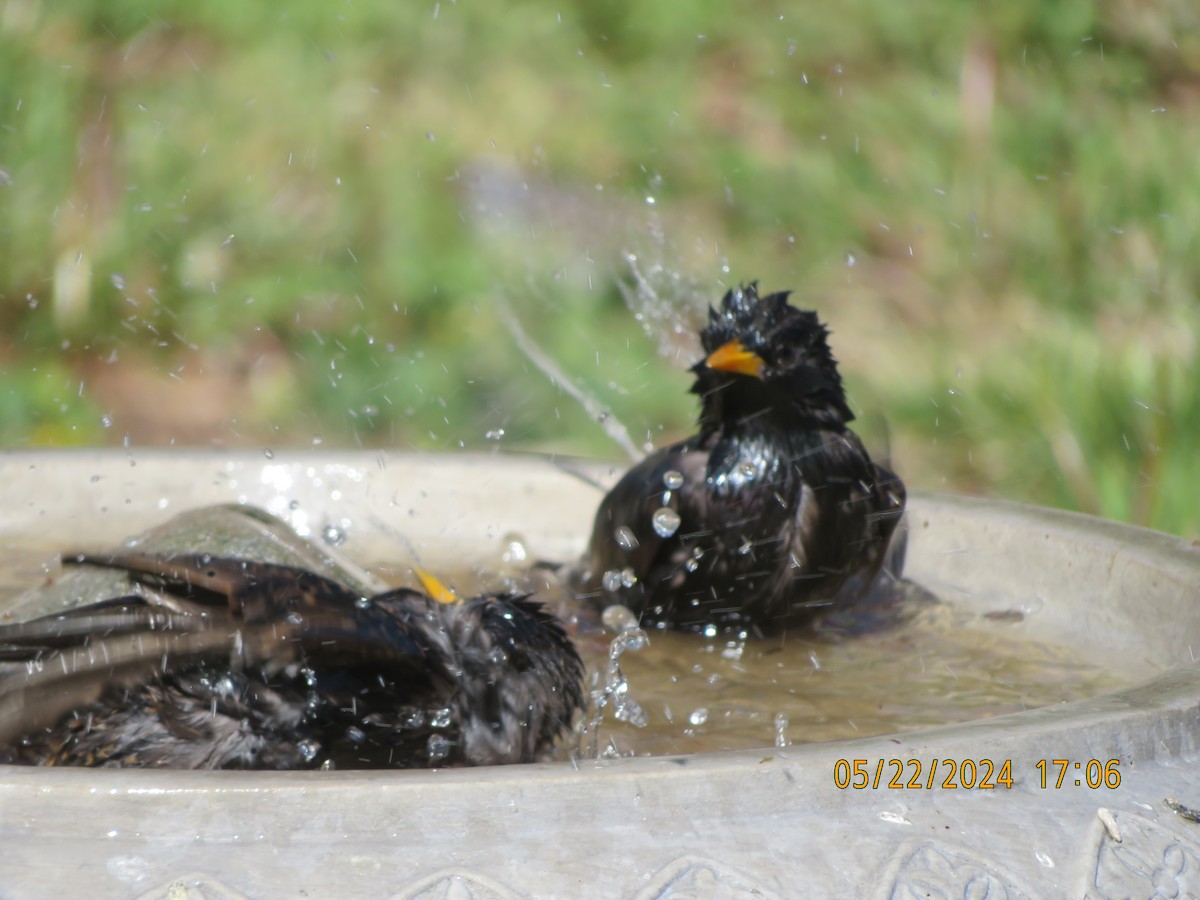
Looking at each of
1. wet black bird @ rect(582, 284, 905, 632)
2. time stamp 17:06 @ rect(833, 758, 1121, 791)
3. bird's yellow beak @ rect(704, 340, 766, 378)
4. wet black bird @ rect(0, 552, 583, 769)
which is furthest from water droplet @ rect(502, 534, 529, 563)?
time stamp 17:06 @ rect(833, 758, 1121, 791)

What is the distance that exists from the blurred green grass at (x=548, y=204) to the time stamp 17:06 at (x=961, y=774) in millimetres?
3722

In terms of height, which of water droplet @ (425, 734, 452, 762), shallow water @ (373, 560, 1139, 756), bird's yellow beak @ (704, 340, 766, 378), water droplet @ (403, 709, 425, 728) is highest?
bird's yellow beak @ (704, 340, 766, 378)

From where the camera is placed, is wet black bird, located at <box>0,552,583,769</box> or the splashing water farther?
the splashing water

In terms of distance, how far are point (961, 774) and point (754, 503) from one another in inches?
51.9

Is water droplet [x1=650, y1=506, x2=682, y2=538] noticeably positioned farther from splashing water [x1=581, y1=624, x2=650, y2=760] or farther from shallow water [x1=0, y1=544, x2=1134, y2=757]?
splashing water [x1=581, y1=624, x2=650, y2=760]

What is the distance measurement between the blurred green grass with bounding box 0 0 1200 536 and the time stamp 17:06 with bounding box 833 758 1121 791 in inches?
147

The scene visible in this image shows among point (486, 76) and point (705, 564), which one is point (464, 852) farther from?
point (486, 76)

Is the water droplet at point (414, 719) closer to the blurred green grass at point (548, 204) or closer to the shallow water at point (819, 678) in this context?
the shallow water at point (819, 678)

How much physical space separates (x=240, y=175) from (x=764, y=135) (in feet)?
7.91

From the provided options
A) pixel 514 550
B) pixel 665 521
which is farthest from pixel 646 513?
pixel 514 550

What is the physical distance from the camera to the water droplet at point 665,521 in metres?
2.47

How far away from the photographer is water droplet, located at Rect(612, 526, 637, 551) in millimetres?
2473

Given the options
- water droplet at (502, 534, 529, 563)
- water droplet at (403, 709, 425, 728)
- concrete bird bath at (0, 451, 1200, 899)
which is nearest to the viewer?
concrete bird bath at (0, 451, 1200, 899)

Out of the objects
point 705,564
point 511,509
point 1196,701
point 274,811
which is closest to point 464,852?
point 274,811
